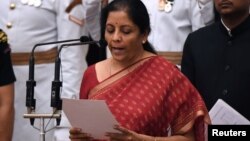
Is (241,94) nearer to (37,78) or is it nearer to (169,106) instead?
(169,106)

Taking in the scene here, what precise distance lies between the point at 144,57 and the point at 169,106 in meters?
0.30

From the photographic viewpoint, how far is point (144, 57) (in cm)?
396

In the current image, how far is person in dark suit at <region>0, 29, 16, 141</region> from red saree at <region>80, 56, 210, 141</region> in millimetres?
809

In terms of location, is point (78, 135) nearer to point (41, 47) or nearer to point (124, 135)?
point (124, 135)

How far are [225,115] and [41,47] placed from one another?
5.42 feet

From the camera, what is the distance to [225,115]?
175 inches

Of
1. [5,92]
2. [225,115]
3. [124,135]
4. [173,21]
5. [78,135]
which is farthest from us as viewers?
[173,21]

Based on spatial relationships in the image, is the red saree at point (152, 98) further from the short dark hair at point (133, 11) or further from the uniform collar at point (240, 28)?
the uniform collar at point (240, 28)

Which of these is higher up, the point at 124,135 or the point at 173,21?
the point at 173,21

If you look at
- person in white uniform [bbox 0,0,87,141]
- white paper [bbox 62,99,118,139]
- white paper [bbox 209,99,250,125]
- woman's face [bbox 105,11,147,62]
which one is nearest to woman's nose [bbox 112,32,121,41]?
woman's face [bbox 105,11,147,62]

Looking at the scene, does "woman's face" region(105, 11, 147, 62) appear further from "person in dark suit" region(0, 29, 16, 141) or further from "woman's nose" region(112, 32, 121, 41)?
"person in dark suit" region(0, 29, 16, 141)

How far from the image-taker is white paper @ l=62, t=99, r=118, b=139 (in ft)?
11.8

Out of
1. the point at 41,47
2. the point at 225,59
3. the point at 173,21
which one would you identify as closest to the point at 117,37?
the point at 225,59


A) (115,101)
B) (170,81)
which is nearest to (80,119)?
(115,101)
